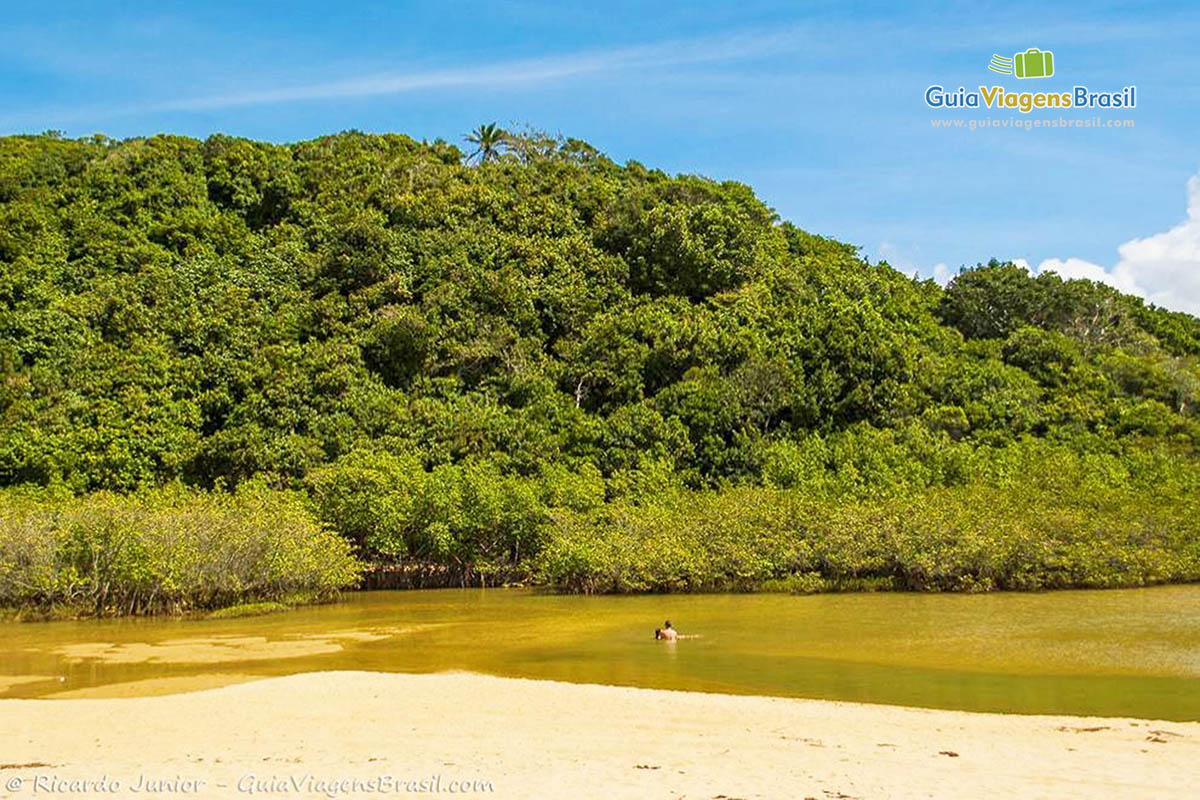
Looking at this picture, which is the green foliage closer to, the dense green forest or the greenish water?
the dense green forest

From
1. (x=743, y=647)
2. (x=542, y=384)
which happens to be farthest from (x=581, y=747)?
(x=542, y=384)

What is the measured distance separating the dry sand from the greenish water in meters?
2.15

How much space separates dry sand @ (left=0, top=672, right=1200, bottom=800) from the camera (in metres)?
11.6

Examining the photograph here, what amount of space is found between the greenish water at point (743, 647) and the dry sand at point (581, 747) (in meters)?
2.15

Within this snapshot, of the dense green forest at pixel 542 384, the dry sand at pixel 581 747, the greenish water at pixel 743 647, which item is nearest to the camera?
the dry sand at pixel 581 747

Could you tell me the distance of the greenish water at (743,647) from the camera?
18625mm

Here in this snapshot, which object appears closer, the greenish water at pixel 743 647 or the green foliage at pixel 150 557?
the greenish water at pixel 743 647

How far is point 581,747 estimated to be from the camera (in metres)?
13.7

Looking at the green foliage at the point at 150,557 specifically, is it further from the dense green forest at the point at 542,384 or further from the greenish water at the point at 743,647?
the greenish water at the point at 743,647

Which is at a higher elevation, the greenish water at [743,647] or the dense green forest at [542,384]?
the dense green forest at [542,384]

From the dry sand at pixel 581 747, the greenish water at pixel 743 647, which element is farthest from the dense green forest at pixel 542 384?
the dry sand at pixel 581 747

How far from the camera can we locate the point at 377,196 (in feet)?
234

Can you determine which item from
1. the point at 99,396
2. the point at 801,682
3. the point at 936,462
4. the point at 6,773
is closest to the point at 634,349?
the point at 936,462

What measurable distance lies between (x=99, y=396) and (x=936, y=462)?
139 ft
